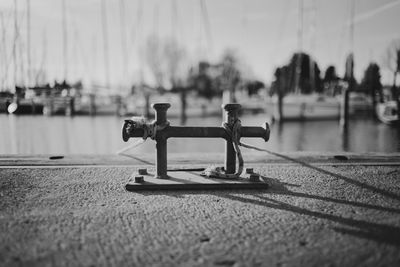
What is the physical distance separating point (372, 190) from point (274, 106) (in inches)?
770

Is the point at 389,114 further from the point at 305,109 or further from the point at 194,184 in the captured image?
the point at 194,184

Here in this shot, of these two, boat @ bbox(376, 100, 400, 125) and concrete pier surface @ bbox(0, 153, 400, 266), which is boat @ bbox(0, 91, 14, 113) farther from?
boat @ bbox(376, 100, 400, 125)

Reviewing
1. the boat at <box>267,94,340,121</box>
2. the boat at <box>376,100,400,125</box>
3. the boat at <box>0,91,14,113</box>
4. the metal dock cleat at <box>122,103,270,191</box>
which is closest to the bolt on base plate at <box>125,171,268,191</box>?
the metal dock cleat at <box>122,103,270,191</box>

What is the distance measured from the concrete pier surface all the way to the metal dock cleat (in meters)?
0.13

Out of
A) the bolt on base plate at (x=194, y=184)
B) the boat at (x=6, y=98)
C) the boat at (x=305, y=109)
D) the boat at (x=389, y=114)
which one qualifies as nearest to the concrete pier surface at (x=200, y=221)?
the bolt on base plate at (x=194, y=184)

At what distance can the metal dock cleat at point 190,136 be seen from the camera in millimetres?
3523

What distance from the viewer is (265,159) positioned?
5016mm

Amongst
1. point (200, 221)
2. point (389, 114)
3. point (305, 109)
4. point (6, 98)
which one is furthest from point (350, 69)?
point (200, 221)

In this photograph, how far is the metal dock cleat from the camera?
3.52 meters

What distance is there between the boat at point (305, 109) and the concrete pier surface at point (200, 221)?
18.3 meters

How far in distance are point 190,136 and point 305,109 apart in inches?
821

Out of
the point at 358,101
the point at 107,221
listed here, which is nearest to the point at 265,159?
the point at 107,221

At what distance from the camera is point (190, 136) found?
147 inches

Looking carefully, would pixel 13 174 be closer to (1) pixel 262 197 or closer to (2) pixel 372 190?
(1) pixel 262 197
